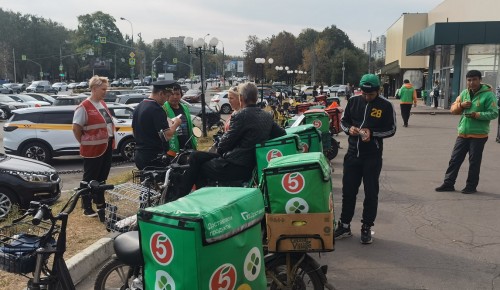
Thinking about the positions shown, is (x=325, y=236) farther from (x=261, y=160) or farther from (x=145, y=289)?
(x=145, y=289)

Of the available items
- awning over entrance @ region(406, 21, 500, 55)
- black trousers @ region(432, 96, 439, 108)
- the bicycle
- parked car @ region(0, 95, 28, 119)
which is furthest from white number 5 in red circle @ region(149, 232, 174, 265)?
black trousers @ region(432, 96, 439, 108)

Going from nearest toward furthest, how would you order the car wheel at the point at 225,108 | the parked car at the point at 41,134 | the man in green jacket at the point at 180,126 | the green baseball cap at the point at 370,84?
the green baseball cap at the point at 370,84 → the man in green jacket at the point at 180,126 → the parked car at the point at 41,134 → the car wheel at the point at 225,108

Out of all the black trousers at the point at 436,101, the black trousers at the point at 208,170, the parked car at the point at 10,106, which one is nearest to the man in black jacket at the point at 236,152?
the black trousers at the point at 208,170

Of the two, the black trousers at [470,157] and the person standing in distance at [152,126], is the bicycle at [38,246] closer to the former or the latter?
the person standing in distance at [152,126]

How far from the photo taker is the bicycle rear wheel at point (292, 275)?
141 inches

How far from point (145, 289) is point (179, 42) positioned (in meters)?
175

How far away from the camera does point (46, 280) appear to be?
296 centimetres

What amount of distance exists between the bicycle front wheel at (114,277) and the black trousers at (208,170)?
3.91 feet

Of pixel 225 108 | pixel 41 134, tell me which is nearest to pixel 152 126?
pixel 41 134

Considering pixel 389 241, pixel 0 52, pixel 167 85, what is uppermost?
pixel 0 52

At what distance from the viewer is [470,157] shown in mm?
7613

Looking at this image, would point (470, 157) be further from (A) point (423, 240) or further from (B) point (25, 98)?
(B) point (25, 98)

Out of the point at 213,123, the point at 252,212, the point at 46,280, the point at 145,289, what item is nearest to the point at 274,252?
the point at 252,212

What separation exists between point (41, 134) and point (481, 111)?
10708 mm
